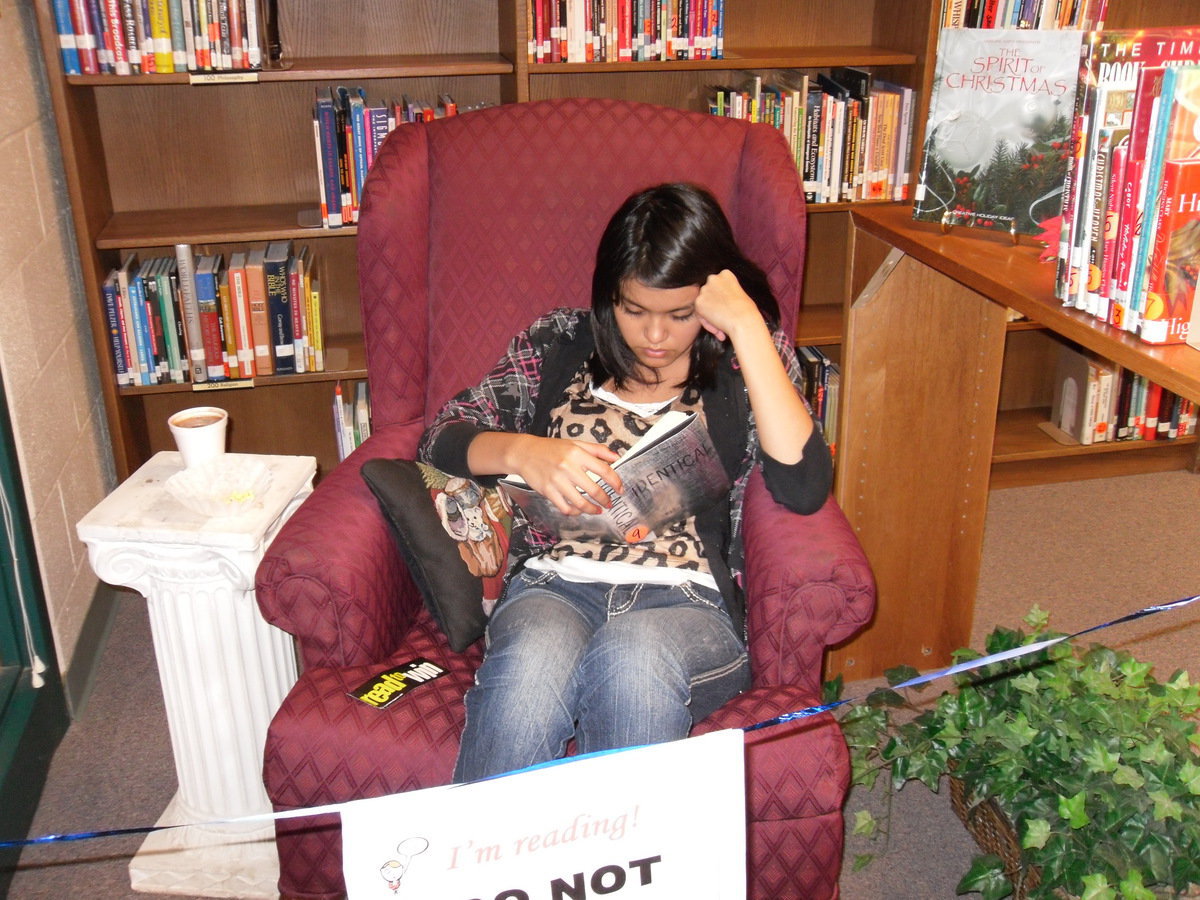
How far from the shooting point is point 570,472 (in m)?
1.48

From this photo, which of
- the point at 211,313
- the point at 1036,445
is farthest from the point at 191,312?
the point at 1036,445

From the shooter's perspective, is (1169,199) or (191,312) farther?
(191,312)

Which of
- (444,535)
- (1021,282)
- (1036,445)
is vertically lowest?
(1036,445)

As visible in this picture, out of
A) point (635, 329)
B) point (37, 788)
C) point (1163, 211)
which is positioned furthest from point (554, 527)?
point (37, 788)

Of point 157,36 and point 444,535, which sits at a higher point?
point 157,36

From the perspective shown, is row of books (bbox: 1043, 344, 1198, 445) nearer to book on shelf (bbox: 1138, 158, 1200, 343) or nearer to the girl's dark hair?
the girl's dark hair

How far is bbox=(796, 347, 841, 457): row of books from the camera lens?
281 centimetres

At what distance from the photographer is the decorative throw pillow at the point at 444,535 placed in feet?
5.16

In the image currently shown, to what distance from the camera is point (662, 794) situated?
0.91 metres

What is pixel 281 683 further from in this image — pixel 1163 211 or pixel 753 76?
pixel 753 76

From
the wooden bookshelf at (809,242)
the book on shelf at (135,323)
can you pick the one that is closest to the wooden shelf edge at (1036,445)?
the wooden bookshelf at (809,242)

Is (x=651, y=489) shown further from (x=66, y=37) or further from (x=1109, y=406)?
(x=1109, y=406)

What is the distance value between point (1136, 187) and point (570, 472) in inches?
29.3

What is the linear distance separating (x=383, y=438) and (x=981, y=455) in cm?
108
